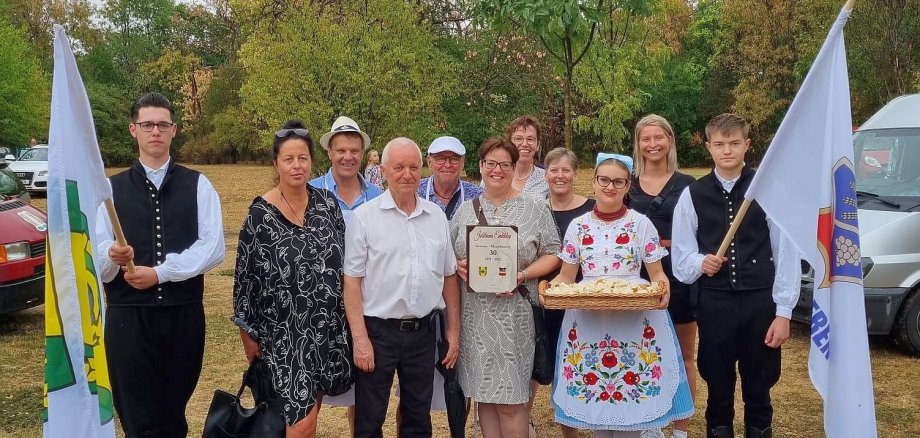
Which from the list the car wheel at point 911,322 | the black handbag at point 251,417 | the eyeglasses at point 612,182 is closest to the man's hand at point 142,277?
the black handbag at point 251,417

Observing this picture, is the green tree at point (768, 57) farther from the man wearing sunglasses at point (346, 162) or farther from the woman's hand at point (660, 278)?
the woman's hand at point (660, 278)

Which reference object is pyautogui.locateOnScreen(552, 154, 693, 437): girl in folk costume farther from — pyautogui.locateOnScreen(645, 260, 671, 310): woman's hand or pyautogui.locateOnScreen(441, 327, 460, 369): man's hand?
pyautogui.locateOnScreen(441, 327, 460, 369): man's hand

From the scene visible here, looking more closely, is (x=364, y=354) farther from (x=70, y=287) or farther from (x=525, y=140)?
(x=525, y=140)

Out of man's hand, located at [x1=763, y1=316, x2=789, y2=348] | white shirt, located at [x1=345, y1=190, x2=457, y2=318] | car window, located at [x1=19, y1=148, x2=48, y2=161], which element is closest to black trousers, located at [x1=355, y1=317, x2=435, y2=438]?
white shirt, located at [x1=345, y1=190, x2=457, y2=318]

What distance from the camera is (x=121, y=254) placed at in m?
3.57

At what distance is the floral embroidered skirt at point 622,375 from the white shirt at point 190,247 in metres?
2.00

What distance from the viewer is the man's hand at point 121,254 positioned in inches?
140

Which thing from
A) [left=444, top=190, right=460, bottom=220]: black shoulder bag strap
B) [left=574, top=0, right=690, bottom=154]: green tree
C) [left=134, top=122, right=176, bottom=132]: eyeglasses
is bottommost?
[left=444, top=190, right=460, bottom=220]: black shoulder bag strap

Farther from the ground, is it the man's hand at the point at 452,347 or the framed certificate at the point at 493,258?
the framed certificate at the point at 493,258

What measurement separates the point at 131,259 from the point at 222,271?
355 inches

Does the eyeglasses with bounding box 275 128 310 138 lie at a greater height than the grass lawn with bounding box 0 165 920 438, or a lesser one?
greater

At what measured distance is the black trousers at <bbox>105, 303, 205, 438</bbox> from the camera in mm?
3875

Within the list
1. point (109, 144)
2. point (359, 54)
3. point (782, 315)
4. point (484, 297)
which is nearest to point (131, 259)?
point (484, 297)

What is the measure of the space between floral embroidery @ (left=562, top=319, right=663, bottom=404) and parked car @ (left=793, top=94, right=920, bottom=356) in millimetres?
3904
